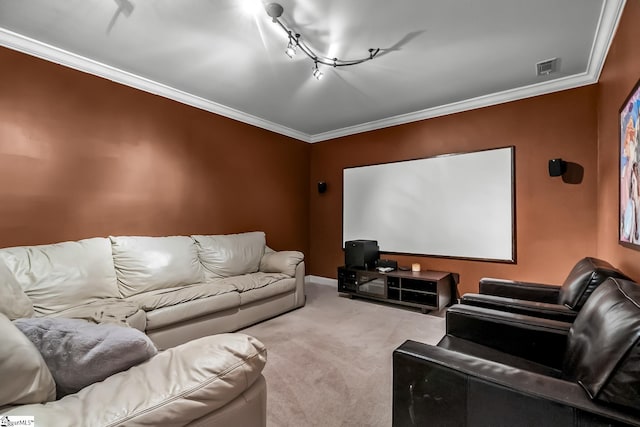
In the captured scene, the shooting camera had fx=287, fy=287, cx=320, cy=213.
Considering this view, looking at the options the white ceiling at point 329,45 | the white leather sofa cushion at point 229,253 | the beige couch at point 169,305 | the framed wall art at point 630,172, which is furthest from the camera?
the white leather sofa cushion at point 229,253

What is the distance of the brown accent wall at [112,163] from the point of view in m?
2.41

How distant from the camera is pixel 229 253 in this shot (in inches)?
138

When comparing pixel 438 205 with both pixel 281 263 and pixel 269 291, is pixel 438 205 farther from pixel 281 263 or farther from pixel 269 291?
pixel 269 291

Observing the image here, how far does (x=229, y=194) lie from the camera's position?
13.1ft

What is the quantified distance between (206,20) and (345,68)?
1.33m

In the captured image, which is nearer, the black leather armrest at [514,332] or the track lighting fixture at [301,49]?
the black leather armrest at [514,332]

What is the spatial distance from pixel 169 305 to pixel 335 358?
1462mm

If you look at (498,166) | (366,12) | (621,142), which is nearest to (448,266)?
(498,166)

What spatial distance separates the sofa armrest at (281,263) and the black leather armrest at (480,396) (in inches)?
95.3

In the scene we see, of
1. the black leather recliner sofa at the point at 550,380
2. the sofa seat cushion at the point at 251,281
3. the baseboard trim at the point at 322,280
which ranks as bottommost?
the baseboard trim at the point at 322,280

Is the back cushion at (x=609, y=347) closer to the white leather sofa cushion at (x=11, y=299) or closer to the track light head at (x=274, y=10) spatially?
the track light head at (x=274, y=10)

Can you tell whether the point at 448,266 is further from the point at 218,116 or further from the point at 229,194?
the point at 218,116

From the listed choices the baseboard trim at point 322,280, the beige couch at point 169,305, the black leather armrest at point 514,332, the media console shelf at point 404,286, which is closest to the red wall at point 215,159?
the media console shelf at point 404,286

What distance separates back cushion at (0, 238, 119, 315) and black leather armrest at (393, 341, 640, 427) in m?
2.46
